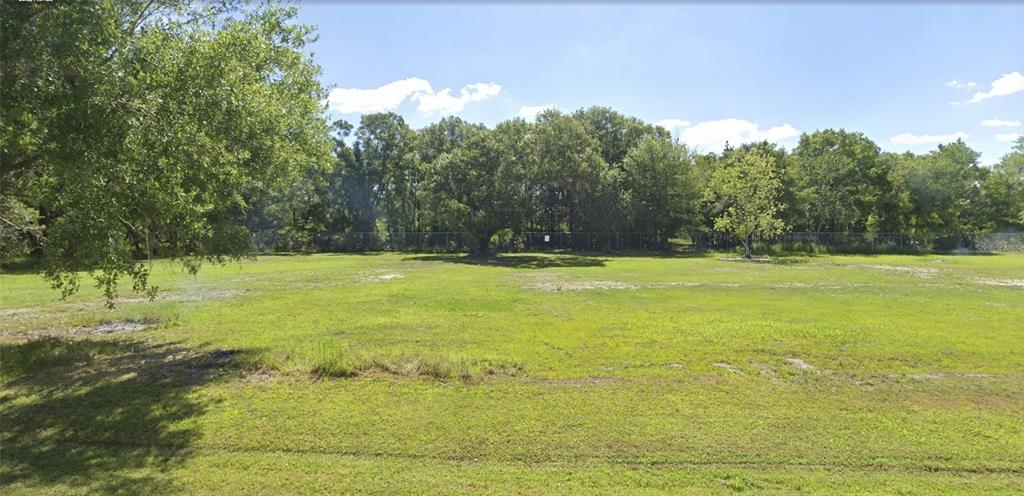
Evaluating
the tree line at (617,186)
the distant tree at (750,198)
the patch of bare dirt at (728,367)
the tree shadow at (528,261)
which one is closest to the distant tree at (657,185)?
the tree line at (617,186)

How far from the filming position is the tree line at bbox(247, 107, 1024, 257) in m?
48.8

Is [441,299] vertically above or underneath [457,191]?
underneath

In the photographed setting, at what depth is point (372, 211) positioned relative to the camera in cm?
7431

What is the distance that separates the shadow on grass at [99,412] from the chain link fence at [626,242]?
48.5 meters

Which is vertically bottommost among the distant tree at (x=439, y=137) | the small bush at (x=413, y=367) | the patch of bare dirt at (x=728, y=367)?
the patch of bare dirt at (x=728, y=367)

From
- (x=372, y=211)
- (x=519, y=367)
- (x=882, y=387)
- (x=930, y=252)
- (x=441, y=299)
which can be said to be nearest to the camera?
(x=882, y=387)

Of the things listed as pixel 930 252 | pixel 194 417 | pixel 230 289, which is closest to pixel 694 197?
pixel 930 252

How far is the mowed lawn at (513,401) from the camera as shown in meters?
5.68

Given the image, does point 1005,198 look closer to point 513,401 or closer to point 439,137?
point 439,137

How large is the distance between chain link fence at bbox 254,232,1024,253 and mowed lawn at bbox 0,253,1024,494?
44933 mm

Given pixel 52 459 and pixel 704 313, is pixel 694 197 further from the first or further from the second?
pixel 52 459

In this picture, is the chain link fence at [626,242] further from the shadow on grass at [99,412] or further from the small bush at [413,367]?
the small bush at [413,367]

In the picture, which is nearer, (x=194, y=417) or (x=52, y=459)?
(x=52, y=459)

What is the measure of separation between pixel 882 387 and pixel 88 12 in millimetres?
13129
